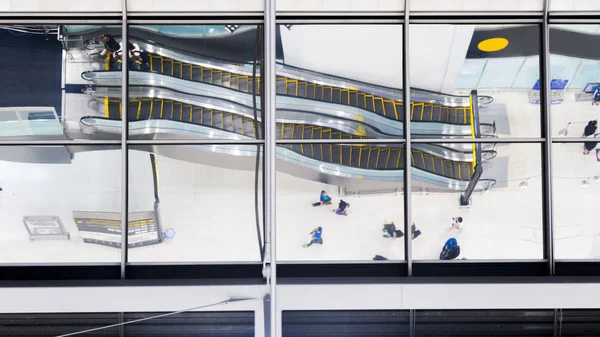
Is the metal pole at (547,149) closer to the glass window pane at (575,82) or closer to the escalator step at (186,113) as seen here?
the glass window pane at (575,82)

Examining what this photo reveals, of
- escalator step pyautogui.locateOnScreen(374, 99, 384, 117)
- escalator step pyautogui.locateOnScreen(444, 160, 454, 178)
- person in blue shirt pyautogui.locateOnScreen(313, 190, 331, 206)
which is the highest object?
escalator step pyautogui.locateOnScreen(374, 99, 384, 117)

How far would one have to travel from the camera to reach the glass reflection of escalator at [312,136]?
20.3ft

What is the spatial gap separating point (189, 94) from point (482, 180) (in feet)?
18.0

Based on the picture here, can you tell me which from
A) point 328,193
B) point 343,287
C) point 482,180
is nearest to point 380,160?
point 328,193

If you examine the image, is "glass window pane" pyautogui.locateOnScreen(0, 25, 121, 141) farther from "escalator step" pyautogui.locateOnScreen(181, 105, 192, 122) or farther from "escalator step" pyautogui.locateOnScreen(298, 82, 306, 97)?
"escalator step" pyautogui.locateOnScreen(298, 82, 306, 97)

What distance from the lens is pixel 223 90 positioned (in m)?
6.38

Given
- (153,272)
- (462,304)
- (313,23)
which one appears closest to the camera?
(462,304)

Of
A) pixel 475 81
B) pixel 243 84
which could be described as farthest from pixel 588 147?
pixel 243 84

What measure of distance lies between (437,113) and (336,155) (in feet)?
6.41

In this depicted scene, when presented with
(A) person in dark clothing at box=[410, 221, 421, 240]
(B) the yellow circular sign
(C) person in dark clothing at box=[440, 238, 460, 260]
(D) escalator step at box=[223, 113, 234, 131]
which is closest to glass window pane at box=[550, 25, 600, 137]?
(B) the yellow circular sign

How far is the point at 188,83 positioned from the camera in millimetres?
6395

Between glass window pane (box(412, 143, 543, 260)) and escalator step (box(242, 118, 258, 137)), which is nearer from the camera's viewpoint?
glass window pane (box(412, 143, 543, 260))

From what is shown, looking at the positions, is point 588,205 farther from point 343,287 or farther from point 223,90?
point 223,90

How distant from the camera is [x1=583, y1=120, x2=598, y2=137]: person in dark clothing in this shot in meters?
6.39
